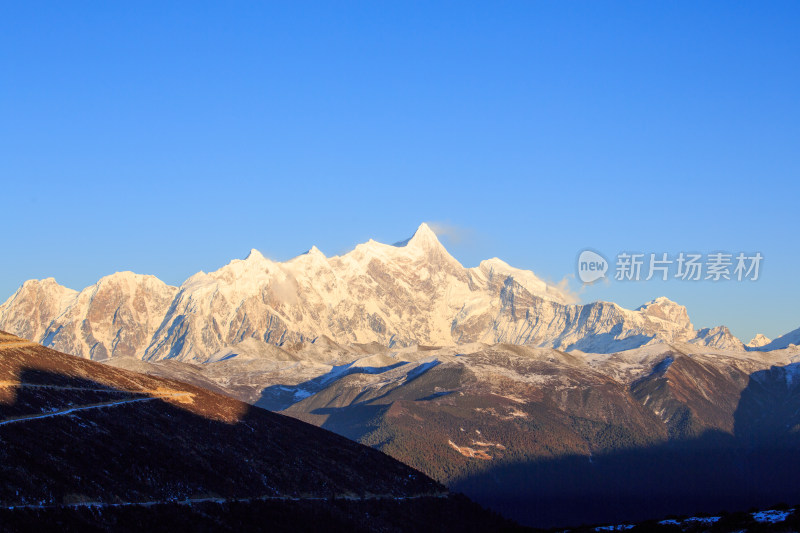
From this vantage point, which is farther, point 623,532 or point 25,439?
point 25,439

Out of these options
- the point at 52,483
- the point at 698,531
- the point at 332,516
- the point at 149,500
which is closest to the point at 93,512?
the point at 52,483

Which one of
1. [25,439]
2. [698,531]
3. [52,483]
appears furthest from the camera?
[25,439]

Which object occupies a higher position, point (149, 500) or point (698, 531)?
point (698, 531)

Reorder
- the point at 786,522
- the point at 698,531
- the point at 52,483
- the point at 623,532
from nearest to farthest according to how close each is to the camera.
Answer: the point at 786,522 < the point at 698,531 < the point at 623,532 < the point at 52,483

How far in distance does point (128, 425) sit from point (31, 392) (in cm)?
1889

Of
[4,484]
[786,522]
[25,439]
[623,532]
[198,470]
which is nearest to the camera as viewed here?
[786,522]

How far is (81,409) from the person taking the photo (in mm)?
192375

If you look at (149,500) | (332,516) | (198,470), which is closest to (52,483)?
(149,500)

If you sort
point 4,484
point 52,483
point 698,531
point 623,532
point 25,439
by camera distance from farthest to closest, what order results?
point 25,439 < point 52,483 < point 4,484 < point 623,532 < point 698,531

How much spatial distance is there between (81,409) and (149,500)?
40.3 meters

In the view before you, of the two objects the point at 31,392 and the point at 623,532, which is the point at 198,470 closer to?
the point at 31,392

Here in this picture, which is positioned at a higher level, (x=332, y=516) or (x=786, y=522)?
(x=786, y=522)

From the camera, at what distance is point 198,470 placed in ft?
613

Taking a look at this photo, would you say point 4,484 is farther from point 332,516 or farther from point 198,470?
point 332,516
